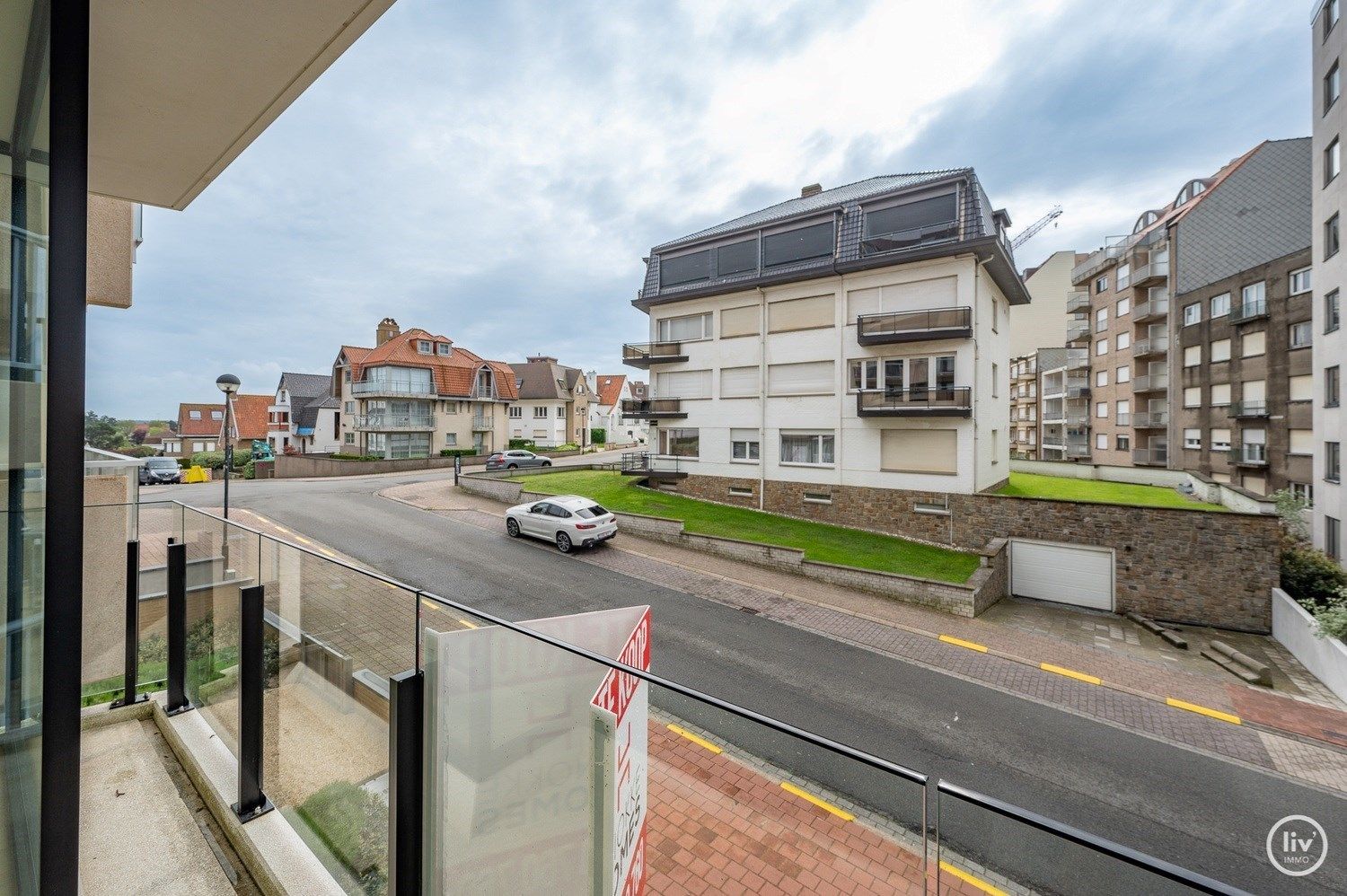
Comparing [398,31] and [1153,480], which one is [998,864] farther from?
[1153,480]

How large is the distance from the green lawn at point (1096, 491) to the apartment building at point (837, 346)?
1346 millimetres

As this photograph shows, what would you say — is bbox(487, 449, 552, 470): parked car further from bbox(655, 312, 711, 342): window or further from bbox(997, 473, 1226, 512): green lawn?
bbox(997, 473, 1226, 512): green lawn

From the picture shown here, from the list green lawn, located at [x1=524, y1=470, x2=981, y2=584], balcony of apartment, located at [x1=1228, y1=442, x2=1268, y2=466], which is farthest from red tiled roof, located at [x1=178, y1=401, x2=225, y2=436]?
balcony of apartment, located at [x1=1228, y1=442, x2=1268, y2=466]

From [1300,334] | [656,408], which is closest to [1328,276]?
[1300,334]

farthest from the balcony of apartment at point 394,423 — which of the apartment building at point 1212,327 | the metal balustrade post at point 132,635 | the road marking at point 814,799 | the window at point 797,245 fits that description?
the apartment building at point 1212,327

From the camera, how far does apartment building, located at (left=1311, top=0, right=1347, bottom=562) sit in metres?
15.3

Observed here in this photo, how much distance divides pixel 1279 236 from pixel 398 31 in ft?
124

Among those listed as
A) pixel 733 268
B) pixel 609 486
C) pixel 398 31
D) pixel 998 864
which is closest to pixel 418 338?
pixel 609 486

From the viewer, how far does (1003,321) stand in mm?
20250

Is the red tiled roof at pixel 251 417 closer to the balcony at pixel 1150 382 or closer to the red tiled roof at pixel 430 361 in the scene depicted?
the red tiled roof at pixel 430 361

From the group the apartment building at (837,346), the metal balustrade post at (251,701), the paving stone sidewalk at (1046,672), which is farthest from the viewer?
the apartment building at (837,346)

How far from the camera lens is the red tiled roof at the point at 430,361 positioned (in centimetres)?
3900

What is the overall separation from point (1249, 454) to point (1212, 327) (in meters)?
6.56

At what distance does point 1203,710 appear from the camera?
28.8ft
